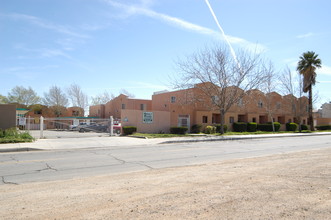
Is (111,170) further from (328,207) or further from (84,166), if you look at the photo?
(328,207)

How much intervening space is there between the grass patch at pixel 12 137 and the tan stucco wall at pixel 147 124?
9998mm

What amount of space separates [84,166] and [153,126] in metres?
19.5

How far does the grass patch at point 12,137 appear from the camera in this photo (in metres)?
16.6


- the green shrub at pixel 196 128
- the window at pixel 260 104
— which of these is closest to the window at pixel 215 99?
the green shrub at pixel 196 128

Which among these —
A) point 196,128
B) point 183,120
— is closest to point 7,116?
point 183,120

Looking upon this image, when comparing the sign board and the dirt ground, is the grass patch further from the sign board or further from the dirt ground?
the sign board

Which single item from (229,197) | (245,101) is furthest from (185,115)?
(229,197)

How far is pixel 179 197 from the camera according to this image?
513cm

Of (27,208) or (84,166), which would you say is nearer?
(27,208)

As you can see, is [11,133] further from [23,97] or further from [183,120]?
[23,97]

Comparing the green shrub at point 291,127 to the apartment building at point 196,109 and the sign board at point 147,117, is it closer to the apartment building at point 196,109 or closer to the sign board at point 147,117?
the apartment building at point 196,109

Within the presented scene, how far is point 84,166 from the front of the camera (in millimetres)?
9367

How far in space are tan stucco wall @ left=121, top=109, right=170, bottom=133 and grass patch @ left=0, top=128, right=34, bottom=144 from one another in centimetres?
1000

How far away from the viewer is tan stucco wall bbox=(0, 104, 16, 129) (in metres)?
19.1
